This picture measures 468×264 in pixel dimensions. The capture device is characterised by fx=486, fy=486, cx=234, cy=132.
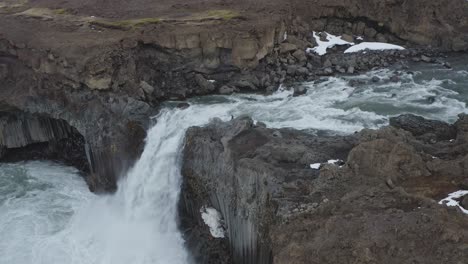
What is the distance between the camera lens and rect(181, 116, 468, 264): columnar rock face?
49.2 feet

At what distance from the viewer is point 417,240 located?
1467cm

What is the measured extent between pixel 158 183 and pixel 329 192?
454 inches

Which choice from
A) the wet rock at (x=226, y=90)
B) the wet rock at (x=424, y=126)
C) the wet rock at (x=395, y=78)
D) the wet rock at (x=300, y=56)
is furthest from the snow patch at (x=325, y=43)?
the wet rock at (x=424, y=126)

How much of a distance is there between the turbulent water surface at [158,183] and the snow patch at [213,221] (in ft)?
7.87

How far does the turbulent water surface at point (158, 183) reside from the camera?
2603 centimetres

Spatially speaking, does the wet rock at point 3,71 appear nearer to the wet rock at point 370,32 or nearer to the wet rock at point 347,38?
the wet rock at point 347,38

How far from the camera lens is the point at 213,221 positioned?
23625mm

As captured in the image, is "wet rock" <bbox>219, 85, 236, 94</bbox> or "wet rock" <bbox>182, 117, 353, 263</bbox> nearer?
"wet rock" <bbox>182, 117, 353, 263</bbox>

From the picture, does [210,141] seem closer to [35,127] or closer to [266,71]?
[266,71]

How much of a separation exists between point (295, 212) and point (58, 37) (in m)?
25.9

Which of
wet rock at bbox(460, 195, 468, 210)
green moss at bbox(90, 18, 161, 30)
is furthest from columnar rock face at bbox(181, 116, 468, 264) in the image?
green moss at bbox(90, 18, 161, 30)

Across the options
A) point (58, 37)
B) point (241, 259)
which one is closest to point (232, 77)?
point (58, 37)

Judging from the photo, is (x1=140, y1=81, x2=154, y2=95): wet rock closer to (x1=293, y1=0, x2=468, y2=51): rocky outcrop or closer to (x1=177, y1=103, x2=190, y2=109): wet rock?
(x1=177, y1=103, x2=190, y2=109): wet rock

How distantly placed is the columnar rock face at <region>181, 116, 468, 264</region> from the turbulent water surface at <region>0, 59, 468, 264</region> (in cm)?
211
